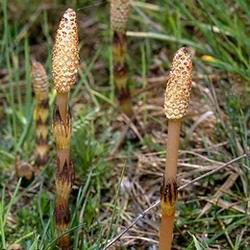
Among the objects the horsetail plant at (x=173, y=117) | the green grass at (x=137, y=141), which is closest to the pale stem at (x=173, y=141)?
the horsetail plant at (x=173, y=117)

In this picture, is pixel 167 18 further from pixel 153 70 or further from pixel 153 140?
pixel 153 140

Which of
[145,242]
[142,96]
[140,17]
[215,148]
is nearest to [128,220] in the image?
[145,242]

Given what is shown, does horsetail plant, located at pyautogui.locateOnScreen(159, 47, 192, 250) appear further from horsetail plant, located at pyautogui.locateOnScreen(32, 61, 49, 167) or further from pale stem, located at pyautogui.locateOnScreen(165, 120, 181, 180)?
horsetail plant, located at pyautogui.locateOnScreen(32, 61, 49, 167)

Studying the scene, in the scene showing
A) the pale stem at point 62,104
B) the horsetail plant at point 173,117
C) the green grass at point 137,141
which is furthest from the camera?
the green grass at point 137,141

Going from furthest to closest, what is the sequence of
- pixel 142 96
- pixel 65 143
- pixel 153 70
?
pixel 153 70 → pixel 142 96 → pixel 65 143

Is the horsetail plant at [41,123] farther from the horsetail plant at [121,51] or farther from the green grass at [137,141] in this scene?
the horsetail plant at [121,51]

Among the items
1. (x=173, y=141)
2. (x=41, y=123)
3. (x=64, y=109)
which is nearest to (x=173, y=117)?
(x=173, y=141)
